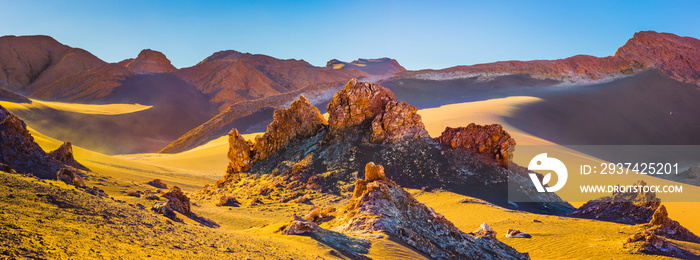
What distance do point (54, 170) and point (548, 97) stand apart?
156 ft

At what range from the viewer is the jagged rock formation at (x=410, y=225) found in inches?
297

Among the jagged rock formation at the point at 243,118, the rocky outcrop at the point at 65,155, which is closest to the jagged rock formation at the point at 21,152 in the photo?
the rocky outcrop at the point at 65,155

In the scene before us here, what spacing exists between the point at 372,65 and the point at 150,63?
2872 inches

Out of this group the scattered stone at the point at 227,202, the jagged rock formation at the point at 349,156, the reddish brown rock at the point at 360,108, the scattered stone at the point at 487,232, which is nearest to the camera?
the scattered stone at the point at 487,232

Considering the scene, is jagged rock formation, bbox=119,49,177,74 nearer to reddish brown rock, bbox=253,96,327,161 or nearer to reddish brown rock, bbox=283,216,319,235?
reddish brown rock, bbox=253,96,327,161

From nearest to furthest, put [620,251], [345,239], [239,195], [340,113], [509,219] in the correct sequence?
1. [345,239]
2. [620,251]
3. [509,219]
4. [239,195]
5. [340,113]

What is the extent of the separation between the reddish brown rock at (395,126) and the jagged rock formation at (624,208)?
6.55 meters

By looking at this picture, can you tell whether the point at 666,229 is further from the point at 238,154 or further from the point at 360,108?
the point at 238,154

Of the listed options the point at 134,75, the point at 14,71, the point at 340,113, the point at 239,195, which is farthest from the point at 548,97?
the point at 14,71

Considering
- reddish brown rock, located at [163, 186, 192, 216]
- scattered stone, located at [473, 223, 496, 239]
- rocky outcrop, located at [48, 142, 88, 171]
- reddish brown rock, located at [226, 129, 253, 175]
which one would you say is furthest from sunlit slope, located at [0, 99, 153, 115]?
scattered stone, located at [473, 223, 496, 239]

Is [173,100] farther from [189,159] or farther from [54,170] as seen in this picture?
[54,170]

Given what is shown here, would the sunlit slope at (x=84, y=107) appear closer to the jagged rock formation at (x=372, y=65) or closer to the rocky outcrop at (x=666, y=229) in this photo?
the rocky outcrop at (x=666, y=229)

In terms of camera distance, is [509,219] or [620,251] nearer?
[620,251]

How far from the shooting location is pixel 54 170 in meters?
11.4
